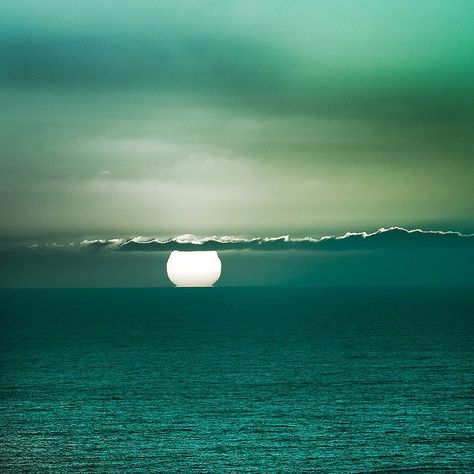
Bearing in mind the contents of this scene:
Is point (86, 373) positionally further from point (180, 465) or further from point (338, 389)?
point (180, 465)

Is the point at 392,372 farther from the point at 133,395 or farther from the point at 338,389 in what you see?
the point at 133,395

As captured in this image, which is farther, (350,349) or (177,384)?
(350,349)

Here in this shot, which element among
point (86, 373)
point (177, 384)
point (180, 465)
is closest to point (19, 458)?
point (180, 465)

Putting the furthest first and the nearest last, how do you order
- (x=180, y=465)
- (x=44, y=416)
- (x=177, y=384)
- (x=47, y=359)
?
(x=47, y=359)
(x=177, y=384)
(x=44, y=416)
(x=180, y=465)

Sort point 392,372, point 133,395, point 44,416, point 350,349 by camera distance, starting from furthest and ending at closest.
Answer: point 350,349 → point 392,372 → point 133,395 → point 44,416

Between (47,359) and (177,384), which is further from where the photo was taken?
(47,359)

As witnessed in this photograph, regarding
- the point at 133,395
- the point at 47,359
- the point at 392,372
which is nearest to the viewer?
the point at 133,395

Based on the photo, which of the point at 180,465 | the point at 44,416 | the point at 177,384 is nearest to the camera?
the point at 180,465

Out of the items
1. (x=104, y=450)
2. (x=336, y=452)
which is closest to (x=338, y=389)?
(x=336, y=452)
